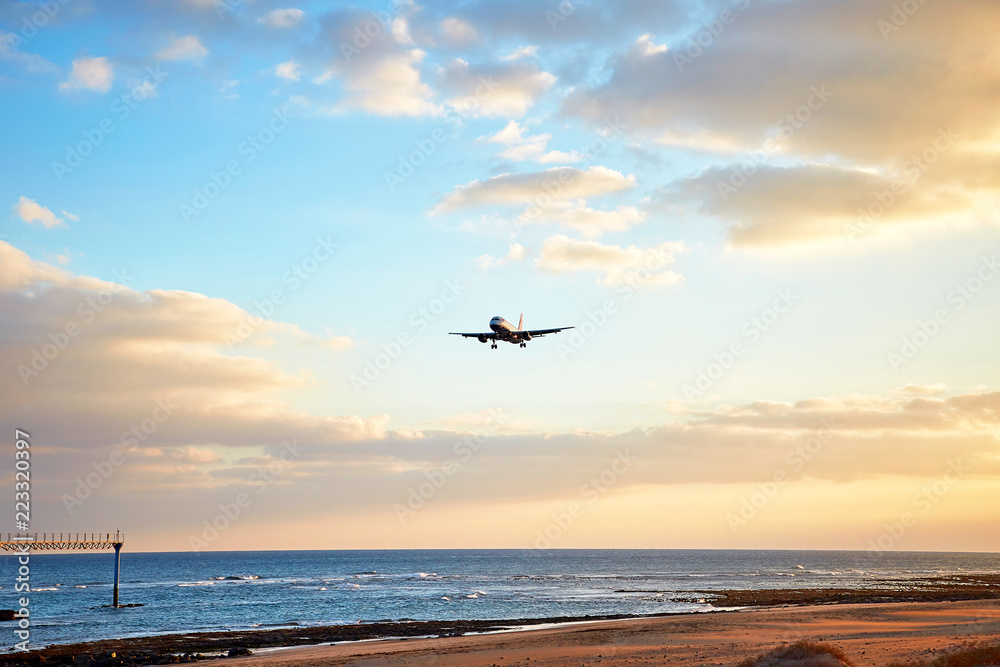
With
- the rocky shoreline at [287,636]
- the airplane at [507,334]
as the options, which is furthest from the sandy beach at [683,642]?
the airplane at [507,334]

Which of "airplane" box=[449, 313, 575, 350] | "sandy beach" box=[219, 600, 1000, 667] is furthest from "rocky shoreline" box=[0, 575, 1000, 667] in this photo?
"airplane" box=[449, 313, 575, 350]

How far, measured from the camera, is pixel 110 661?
4038cm

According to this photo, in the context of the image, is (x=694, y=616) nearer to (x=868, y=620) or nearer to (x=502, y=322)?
(x=868, y=620)

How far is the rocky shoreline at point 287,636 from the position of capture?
137 feet

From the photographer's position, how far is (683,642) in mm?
40375

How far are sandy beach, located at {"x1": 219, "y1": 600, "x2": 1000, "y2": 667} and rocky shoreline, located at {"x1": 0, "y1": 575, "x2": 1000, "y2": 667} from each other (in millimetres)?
3621

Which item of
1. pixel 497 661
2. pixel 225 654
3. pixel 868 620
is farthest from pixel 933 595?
pixel 225 654

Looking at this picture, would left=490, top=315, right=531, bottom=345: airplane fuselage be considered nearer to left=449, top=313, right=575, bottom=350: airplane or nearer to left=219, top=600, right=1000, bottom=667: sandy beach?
left=449, top=313, right=575, bottom=350: airplane

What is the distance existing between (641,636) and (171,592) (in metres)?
81.8

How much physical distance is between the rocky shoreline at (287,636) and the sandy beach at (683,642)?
3.62 metres

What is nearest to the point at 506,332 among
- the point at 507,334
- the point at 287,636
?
the point at 507,334

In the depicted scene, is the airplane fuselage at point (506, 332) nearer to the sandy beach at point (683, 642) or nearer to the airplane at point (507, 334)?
the airplane at point (507, 334)

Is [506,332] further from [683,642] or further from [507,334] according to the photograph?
[683,642]

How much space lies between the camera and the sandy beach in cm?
3441
